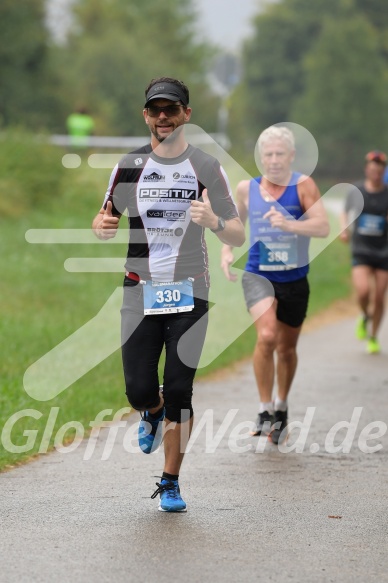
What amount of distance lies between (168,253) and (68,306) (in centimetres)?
985

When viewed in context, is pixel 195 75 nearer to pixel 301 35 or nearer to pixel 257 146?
pixel 301 35

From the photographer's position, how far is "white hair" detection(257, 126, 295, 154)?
30.9 feet

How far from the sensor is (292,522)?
22.1 ft

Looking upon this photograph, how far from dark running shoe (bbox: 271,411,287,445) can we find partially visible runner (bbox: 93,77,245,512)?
2301mm

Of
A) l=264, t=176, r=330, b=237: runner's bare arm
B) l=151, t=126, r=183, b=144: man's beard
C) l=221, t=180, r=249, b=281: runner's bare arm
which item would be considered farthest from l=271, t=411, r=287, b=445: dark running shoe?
l=151, t=126, r=183, b=144: man's beard

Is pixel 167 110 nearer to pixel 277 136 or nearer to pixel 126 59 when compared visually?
pixel 277 136

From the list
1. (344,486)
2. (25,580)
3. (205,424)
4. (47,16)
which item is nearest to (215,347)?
(205,424)

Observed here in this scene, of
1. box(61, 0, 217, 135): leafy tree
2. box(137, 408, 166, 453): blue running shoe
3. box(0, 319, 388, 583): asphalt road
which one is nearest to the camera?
box(0, 319, 388, 583): asphalt road

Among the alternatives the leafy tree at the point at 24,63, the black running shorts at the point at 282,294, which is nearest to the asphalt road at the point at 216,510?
the black running shorts at the point at 282,294

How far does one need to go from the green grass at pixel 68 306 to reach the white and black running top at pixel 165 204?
1.92m

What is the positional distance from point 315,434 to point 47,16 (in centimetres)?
4618

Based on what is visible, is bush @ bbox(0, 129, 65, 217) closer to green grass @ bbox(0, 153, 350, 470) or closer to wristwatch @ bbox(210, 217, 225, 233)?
green grass @ bbox(0, 153, 350, 470)

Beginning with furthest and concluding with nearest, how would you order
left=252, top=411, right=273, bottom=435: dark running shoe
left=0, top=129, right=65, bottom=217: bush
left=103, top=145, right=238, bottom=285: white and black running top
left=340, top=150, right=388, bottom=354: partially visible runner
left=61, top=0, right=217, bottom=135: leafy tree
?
left=61, top=0, right=217, bottom=135: leafy tree
left=0, top=129, right=65, bottom=217: bush
left=340, top=150, right=388, bottom=354: partially visible runner
left=252, top=411, right=273, bottom=435: dark running shoe
left=103, top=145, right=238, bottom=285: white and black running top

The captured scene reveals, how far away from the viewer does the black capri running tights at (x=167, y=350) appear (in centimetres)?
704
